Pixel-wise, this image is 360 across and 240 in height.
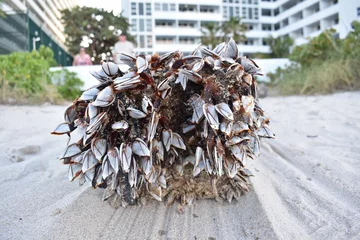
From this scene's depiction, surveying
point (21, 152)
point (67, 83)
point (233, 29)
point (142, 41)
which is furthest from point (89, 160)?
point (142, 41)

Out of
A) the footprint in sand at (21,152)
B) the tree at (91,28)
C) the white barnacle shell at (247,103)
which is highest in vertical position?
the tree at (91,28)

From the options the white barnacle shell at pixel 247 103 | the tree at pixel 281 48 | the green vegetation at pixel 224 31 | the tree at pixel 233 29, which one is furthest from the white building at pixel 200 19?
the white barnacle shell at pixel 247 103

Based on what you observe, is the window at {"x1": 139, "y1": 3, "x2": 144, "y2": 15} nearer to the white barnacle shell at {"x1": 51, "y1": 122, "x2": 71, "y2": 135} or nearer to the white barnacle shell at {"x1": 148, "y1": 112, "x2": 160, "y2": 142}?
the white barnacle shell at {"x1": 51, "y1": 122, "x2": 71, "y2": 135}

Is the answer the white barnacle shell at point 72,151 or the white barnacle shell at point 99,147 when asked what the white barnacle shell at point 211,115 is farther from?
the white barnacle shell at point 72,151

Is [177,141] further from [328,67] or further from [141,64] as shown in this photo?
[328,67]

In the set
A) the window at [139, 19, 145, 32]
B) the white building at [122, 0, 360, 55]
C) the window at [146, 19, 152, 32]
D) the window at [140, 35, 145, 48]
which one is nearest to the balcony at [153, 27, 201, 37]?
the white building at [122, 0, 360, 55]

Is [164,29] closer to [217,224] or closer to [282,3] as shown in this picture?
[282,3]

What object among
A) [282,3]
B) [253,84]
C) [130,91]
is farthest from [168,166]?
[282,3]
